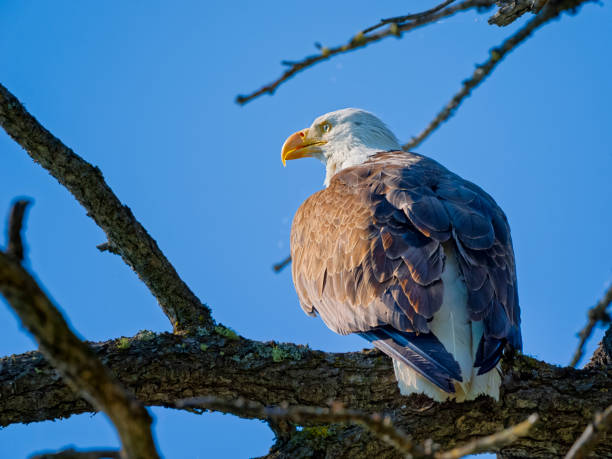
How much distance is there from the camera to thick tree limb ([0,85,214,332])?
4344 mm

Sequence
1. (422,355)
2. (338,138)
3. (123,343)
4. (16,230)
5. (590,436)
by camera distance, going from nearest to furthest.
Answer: (16,230) < (590,436) < (422,355) < (123,343) < (338,138)

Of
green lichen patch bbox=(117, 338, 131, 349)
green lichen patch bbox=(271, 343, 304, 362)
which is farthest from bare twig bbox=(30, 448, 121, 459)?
green lichen patch bbox=(271, 343, 304, 362)

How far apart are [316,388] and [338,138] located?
352cm

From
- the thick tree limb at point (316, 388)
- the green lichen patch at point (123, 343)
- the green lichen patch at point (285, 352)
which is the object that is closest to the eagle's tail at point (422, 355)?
the thick tree limb at point (316, 388)

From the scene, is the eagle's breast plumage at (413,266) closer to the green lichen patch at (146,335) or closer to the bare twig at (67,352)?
the green lichen patch at (146,335)

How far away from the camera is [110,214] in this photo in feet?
14.8

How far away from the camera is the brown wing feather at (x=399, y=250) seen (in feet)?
13.6

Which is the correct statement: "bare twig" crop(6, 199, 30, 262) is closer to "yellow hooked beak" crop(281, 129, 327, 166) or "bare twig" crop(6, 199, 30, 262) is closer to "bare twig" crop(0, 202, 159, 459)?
"bare twig" crop(0, 202, 159, 459)

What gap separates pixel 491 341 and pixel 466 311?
236 mm

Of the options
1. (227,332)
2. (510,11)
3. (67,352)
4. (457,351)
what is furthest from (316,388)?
(510,11)

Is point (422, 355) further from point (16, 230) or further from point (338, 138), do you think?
point (338, 138)

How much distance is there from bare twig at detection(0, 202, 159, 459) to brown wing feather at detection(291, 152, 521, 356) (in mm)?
2522

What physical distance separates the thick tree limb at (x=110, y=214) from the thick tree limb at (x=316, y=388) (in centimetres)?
38

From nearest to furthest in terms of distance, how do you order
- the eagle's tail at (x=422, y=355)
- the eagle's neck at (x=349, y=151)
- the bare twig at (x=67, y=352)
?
the bare twig at (x=67, y=352) → the eagle's tail at (x=422, y=355) → the eagle's neck at (x=349, y=151)
